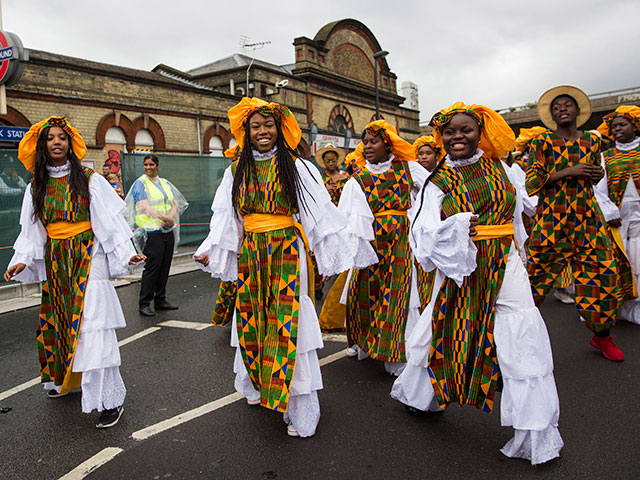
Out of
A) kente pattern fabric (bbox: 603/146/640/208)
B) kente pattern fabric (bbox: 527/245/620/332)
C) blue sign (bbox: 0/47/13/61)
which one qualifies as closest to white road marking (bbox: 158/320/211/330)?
kente pattern fabric (bbox: 527/245/620/332)

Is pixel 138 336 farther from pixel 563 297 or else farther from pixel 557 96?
pixel 563 297

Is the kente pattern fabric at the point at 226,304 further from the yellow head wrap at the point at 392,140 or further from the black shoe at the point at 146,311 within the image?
the yellow head wrap at the point at 392,140

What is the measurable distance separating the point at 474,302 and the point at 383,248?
156cm

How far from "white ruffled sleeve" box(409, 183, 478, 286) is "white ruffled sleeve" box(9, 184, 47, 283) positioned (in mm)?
2838

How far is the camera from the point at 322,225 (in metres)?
3.70

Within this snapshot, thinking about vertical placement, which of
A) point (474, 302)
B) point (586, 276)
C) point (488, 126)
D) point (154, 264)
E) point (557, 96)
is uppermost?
point (557, 96)

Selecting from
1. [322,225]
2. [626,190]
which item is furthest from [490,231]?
[626,190]

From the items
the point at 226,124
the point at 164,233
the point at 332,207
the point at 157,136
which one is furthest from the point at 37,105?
the point at 332,207

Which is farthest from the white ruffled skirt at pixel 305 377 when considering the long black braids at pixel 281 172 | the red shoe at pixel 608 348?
the red shoe at pixel 608 348

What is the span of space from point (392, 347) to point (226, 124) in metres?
21.5

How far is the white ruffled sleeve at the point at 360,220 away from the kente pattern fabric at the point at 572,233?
1.56 m

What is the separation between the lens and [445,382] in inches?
130

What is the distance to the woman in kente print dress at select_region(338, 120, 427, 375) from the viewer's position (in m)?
4.49

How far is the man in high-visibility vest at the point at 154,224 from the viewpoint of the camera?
278 inches
